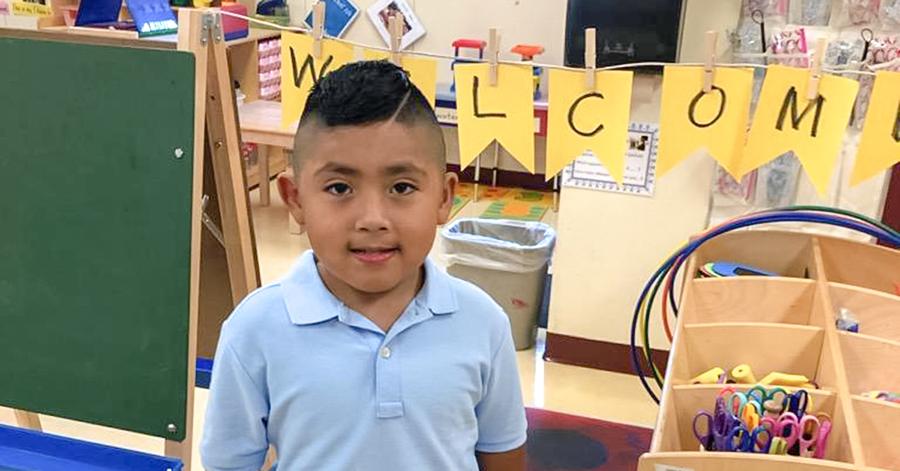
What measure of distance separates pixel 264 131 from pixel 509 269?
1.57 m

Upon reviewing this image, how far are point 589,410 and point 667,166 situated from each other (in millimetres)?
1277

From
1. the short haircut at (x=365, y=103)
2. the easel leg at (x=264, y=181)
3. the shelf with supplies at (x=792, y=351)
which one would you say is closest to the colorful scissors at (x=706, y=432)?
the shelf with supplies at (x=792, y=351)

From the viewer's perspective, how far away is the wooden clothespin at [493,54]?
1610 millimetres

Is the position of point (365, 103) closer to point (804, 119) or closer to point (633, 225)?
point (804, 119)

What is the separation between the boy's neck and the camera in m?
1.06

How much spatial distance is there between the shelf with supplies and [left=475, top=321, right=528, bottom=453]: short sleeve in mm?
194

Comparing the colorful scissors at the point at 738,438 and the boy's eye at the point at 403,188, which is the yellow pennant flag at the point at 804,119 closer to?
the colorful scissors at the point at 738,438

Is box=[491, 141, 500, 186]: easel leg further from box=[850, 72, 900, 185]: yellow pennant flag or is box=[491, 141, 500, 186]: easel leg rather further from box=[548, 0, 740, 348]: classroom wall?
box=[850, 72, 900, 185]: yellow pennant flag

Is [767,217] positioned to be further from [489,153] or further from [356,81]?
[489,153]

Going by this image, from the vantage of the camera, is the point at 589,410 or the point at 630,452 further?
the point at 589,410

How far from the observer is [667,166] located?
1704 mm

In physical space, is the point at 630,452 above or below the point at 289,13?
below

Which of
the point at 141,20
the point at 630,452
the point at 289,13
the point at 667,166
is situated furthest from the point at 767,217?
Answer: the point at 289,13

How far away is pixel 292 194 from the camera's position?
1.06m
